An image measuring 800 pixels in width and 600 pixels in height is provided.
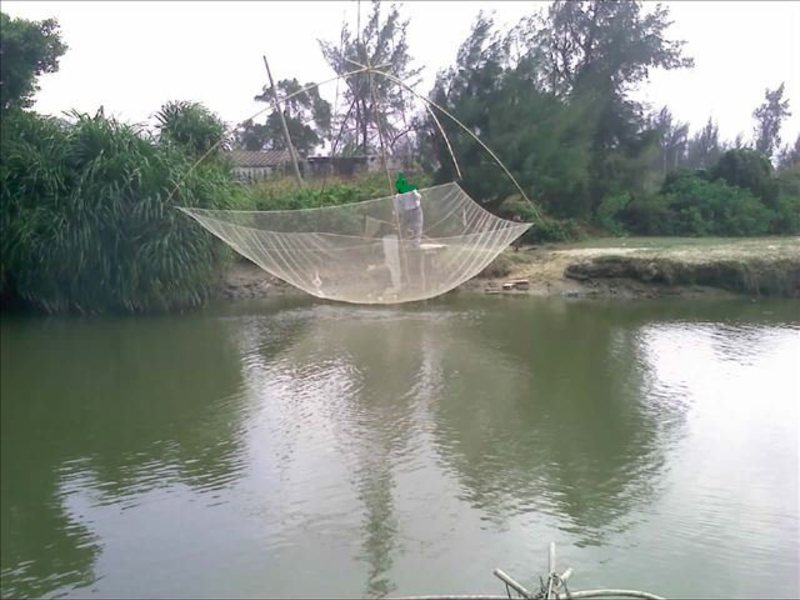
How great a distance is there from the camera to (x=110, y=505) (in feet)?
10.3

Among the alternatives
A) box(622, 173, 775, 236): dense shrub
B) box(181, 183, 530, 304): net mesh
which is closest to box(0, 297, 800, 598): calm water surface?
box(181, 183, 530, 304): net mesh

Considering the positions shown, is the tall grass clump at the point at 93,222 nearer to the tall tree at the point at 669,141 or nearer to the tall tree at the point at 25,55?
the tall tree at the point at 25,55

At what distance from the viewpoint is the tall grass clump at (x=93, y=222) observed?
6.81 meters

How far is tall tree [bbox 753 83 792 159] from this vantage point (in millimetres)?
5535

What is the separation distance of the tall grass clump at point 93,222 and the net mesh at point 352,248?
120cm

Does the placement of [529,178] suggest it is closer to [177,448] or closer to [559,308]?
[559,308]

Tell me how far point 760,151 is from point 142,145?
6060 mm

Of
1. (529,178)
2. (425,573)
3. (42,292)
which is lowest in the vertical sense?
(425,573)

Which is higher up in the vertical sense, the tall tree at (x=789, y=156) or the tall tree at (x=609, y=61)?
the tall tree at (x=609, y=61)

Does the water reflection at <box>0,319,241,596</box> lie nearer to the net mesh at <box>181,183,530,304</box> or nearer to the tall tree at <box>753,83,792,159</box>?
the net mesh at <box>181,183,530,304</box>

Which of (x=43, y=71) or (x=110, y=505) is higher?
(x=43, y=71)

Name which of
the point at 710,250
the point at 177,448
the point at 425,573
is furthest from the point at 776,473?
the point at 710,250

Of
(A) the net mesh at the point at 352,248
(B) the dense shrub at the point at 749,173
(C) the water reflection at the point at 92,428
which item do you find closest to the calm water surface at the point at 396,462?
(C) the water reflection at the point at 92,428

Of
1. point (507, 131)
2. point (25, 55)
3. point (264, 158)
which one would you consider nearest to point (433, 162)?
point (507, 131)
